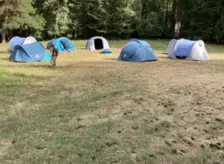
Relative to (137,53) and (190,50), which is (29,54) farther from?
(190,50)

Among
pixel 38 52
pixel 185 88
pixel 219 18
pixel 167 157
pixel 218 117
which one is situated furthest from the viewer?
pixel 219 18

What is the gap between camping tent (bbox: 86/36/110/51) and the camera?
860 inches

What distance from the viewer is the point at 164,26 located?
34844mm

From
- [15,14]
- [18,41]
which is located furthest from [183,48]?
[15,14]

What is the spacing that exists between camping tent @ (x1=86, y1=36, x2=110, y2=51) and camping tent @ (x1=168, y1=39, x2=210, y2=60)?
274 inches

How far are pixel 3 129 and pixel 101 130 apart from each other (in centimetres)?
169

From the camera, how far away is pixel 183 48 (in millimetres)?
16438

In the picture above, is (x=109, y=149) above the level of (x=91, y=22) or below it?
below

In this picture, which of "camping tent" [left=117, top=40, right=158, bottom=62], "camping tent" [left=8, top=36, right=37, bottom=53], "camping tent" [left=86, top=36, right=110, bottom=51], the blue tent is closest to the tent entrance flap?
"camping tent" [left=86, top=36, right=110, bottom=51]

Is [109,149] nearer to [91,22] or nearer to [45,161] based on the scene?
[45,161]

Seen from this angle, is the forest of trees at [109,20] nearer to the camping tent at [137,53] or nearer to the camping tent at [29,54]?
the camping tent at [29,54]

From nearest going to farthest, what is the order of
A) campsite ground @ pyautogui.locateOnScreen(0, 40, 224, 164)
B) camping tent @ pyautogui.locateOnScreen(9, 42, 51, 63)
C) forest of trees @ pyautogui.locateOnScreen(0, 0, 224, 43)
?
campsite ground @ pyautogui.locateOnScreen(0, 40, 224, 164), camping tent @ pyautogui.locateOnScreen(9, 42, 51, 63), forest of trees @ pyautogui.locateOnScreen(0, 0, 224, 43)

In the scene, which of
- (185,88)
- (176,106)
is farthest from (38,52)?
(176,106)

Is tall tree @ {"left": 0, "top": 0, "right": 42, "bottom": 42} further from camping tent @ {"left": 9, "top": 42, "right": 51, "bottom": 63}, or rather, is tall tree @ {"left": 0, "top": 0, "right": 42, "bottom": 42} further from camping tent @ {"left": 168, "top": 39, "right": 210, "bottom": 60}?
camping tent @ {"left": 168, "top": 39, "right": 210, "bottom": 60}
